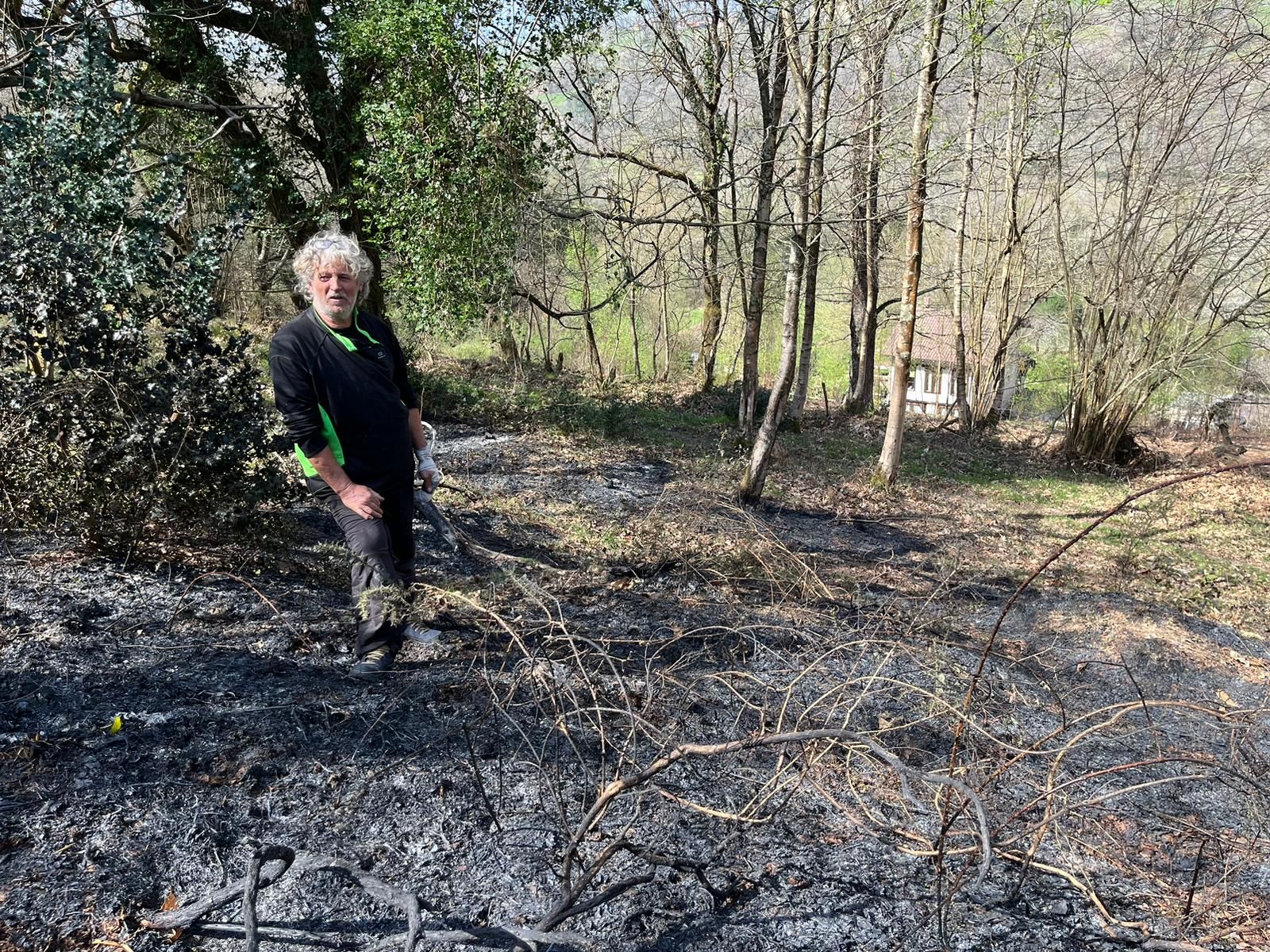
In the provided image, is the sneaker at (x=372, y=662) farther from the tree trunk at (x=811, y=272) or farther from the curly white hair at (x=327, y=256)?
the tree trunk at (x=811, y=272)

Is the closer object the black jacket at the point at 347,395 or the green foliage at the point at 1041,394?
the black jacket at the point at 347,395

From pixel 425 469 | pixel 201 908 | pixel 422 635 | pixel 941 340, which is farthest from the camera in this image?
pixel 941 340

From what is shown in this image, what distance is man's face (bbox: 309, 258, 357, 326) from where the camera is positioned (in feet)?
10.3

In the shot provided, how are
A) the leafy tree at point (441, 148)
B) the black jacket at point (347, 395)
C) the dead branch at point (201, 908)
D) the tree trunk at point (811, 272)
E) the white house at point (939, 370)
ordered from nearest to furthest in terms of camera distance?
the dead branch at point (201, 908) < the black jacket at point (347, 395) < the tree trunk at point (811, 272) < the leafy tree at point (441, 148) < the white house at point (939, 370)

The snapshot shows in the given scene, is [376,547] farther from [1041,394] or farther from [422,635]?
[1041,394]

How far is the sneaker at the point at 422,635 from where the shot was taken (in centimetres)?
365

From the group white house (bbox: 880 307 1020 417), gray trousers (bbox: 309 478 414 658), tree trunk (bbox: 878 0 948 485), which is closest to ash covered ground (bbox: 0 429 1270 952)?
gray trousers (bbox: 309 478 414 658)

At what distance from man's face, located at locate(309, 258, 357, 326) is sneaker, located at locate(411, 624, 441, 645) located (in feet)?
4.49

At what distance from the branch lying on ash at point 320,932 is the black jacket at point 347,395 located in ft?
5.12

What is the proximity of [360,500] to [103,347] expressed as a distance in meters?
1.85

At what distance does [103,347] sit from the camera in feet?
13.1

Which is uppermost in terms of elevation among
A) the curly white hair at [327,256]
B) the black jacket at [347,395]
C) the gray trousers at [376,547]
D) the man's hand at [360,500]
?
the curly white hair at [327,256]

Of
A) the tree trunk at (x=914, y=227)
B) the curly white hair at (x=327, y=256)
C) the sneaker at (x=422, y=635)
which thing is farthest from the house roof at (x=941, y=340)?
the curly white hair at (x=327, y=256)

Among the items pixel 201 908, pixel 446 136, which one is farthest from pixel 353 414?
pixel 446 136
